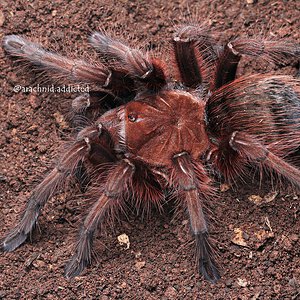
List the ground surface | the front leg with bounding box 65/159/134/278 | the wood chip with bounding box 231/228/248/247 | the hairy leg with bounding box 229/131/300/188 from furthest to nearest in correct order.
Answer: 1. the wood chip with bounding box 231/228/248/247
2. the ground surface
3. the front leg with bounding box 65/159/134/278
4. the hairy leg with bounding box 229/131/300/188

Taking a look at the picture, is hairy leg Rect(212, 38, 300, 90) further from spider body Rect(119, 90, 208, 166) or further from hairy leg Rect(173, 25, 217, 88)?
spider body Rect(119, 90, 208, 166)

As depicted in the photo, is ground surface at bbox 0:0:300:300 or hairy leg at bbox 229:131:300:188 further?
ground surface at bbox 0:0:300:300

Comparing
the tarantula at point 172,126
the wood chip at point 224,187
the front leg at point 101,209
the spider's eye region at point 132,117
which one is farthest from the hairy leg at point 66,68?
the wood chip at point 224,187

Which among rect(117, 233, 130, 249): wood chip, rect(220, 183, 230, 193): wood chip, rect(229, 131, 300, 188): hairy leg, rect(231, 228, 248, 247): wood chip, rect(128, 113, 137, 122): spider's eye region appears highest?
rect(128, 113, 137, 122): spider's eye region

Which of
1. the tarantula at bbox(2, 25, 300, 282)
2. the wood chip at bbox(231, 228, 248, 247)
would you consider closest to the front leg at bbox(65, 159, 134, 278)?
the tarantula at bbox(2, 25, 300, 282)

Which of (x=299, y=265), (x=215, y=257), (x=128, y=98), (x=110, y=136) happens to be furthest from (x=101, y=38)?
(x=299, y=265)

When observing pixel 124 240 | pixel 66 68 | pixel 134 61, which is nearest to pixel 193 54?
pixel 134 61

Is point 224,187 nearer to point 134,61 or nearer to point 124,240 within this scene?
point 124,240

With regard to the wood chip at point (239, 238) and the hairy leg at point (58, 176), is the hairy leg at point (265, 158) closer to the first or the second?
the wood chip at point (239, 238)
